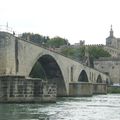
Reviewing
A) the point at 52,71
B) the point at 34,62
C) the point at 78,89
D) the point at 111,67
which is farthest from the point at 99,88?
the point at 111,67

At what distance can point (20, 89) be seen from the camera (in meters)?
54.8

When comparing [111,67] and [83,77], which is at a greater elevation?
[111,67]

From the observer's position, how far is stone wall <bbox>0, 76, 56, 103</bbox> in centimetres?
5416

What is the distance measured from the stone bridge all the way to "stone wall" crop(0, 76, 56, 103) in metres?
4.32

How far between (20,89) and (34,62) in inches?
723

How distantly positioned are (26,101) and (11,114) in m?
12.0

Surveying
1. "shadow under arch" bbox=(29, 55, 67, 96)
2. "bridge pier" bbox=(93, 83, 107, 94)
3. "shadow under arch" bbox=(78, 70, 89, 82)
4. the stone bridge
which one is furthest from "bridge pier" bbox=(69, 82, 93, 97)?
"bridge pier" bbox=(93, 83, 107, 94)

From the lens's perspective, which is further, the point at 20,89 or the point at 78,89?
the point at 78,89

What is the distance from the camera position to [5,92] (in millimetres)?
54094

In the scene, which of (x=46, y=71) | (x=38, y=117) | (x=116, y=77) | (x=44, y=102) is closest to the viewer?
(x=38, y=117)

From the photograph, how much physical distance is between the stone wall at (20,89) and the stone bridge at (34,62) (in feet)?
14.2

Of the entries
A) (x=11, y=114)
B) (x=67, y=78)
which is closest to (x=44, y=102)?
(x=11, y=114)

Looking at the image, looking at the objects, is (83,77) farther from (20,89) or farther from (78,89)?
(20,89)

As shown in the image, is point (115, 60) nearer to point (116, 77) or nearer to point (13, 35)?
point (116, 77)
